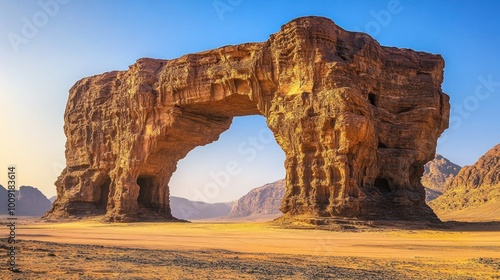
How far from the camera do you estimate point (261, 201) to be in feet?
466

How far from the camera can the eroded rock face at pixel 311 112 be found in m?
28.2

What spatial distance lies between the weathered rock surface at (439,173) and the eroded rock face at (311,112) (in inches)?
3136

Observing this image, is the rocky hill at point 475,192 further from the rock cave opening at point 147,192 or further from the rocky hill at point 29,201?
the rocky hill at point 29,201

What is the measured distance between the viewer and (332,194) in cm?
2794

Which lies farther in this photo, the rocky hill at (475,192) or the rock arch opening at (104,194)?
the rocky hill at (475,192)

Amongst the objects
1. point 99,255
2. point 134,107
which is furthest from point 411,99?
point 99,255

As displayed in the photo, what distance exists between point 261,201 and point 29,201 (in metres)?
65.0

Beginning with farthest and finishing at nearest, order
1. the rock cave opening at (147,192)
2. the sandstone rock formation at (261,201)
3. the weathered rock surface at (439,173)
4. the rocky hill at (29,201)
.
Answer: the sandstone rock formation at (261,201) → the rocky hill at (29,201) → the weathered rock surface at (439,173) → the rock cave opening at (147,192)

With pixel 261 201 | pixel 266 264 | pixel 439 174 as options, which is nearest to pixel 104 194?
pixel 266 264

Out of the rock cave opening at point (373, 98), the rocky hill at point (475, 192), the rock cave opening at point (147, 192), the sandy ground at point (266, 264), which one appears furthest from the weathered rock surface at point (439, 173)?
the sandy ground at point (266, 264)

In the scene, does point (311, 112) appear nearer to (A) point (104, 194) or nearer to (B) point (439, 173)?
(A) point (104, 194)

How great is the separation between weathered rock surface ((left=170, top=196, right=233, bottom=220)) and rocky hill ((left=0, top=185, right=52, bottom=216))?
4667 cm

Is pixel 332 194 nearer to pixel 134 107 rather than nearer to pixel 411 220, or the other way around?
pixel 411 220

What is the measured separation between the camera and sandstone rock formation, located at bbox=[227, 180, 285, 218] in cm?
13625
